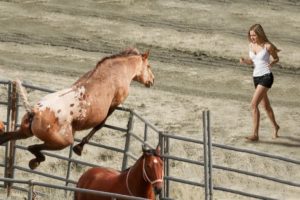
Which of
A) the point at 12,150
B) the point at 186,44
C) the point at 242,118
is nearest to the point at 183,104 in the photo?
the point at 242,118

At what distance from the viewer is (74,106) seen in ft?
43.9

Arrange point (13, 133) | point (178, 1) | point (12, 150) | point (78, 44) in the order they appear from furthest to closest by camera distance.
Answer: point (178, 1), point (78, 44), point (12, 150), point (13, 133)

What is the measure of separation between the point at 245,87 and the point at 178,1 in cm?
434

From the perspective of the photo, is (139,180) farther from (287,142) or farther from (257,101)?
(287,142)

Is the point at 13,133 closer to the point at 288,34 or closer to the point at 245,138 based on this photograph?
the point at 245,138

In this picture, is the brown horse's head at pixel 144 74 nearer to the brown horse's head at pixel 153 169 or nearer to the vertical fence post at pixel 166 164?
the vertical fence post at pixel 166 164

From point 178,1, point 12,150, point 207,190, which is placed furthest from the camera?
point 178,1

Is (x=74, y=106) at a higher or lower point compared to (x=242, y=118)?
higher

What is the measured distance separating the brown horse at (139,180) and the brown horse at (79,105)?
2.45ft

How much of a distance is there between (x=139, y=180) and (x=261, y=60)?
18.5ft

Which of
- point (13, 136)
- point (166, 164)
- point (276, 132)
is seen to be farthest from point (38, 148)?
point (276, 132)

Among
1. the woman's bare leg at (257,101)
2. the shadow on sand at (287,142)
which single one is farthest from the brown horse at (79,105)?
the shadow on sand at (287,142)

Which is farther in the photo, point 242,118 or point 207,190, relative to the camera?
point 242,118

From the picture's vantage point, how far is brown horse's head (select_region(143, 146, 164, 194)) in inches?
473
